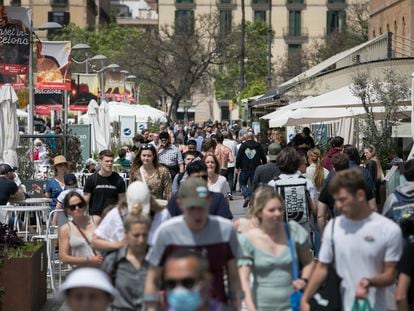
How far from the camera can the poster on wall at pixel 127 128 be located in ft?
136

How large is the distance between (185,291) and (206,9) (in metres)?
102

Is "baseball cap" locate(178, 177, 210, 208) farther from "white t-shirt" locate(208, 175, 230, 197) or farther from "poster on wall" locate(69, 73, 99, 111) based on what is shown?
"poster on wall" locate(69, 73, 99, 111)

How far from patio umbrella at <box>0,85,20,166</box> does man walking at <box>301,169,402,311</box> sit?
14.4m

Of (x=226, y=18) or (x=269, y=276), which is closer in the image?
(x=269, y=276)

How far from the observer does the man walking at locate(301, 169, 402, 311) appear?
7.28 meters

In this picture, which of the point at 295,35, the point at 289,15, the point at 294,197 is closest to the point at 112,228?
the point at 294,197

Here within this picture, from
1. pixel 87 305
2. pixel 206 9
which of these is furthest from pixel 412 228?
pixel 206 9

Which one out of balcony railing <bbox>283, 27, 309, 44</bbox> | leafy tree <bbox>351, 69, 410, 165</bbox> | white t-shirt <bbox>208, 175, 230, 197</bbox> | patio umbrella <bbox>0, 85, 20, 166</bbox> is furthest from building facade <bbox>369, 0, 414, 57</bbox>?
balcony railing <bbox>283, 27, 309, 44</bbox>

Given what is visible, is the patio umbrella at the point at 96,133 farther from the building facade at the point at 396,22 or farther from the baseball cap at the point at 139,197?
the baseball cap at the point at 139,197

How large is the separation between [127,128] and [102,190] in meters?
29.2

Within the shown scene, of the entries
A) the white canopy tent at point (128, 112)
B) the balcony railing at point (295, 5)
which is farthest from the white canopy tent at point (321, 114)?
the balcony railing at point (295, 5)

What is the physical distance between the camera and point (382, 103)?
935 inches

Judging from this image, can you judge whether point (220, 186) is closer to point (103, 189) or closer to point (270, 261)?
point (103, 189)

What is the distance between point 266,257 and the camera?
301 inches
